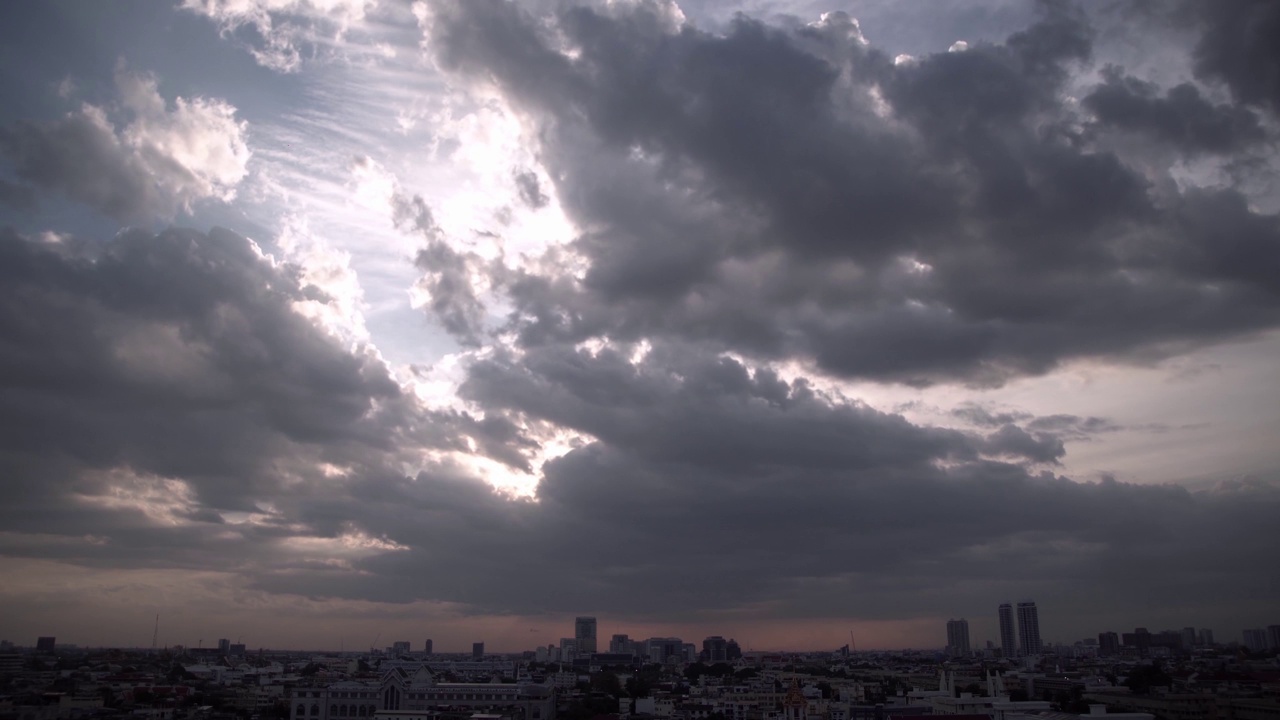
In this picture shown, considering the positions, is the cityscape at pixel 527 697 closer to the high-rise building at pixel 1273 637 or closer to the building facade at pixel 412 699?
the building facade at pixel 412 699

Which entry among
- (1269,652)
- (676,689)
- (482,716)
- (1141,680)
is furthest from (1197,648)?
(482,716)

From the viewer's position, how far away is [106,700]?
54.9 meters

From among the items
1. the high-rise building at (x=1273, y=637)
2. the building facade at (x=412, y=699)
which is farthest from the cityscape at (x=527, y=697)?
the high-rise building at (x=1273, y=637)

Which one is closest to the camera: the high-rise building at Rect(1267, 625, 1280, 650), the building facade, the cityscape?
the cityscape

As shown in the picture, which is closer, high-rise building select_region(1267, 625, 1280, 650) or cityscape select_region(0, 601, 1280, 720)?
cityscape select_region(0, 601, 1280, 720)

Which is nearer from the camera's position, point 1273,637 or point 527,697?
point 527,697

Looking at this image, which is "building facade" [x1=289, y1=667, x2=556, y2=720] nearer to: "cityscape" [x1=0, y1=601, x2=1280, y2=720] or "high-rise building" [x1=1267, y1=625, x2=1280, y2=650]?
"cityscape" [x1=0, y1=601, x2=1280, y2=720]

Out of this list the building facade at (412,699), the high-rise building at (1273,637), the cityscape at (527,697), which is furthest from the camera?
the high-rise building at (1273,637)

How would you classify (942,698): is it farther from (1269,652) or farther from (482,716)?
(1269,652)

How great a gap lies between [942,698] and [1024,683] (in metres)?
42.8

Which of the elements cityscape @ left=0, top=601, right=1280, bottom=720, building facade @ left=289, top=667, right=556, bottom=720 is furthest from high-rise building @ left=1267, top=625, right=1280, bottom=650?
building facade @ left=289, top=667, right=556, bottom=720

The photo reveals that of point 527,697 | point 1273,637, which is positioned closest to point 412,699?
point 527,697

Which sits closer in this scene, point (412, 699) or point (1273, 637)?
point (412, 699)

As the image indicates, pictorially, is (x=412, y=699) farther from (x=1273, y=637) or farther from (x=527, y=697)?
(x=1273, y=637)
